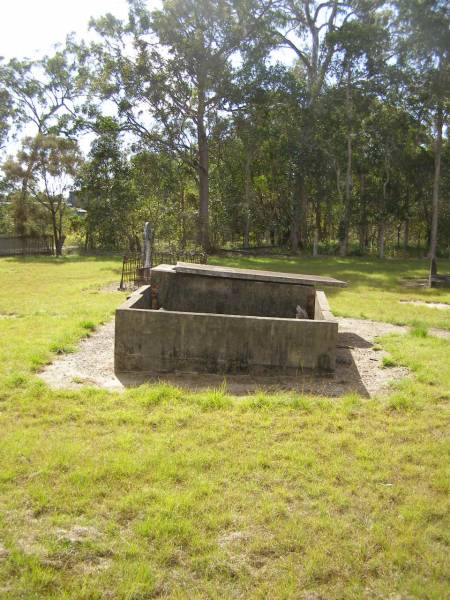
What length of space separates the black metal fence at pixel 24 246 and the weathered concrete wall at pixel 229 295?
76.0 feet

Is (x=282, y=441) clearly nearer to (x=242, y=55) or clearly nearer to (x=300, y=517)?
(x=300, y=517)

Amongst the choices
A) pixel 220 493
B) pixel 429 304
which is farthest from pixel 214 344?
pixel 429 304

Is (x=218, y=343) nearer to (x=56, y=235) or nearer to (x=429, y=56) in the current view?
(x=429, y=56)

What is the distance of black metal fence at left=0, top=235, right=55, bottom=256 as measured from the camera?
29.0m

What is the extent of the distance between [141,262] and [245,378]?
8986mm

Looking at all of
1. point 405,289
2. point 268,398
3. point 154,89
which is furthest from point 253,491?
point 154,89

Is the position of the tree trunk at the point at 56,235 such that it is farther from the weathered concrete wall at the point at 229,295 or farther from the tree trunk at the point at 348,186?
the weathered concrete wall at the point at 229,295

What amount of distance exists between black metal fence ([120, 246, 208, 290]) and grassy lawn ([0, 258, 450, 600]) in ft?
23.7

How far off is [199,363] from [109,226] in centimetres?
2423

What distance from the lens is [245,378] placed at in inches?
231

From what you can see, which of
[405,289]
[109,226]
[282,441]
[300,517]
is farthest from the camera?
[109,226]

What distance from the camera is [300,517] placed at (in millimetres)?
3152

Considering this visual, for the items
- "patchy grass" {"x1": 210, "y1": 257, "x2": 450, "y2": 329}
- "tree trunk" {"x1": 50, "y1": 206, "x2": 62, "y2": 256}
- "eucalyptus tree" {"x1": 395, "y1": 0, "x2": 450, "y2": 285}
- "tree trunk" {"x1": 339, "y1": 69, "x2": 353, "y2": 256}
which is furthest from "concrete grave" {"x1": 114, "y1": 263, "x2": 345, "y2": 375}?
"tree trunk" {"x1": 50, "y1": 206, "x2": 62, "y2": 256}

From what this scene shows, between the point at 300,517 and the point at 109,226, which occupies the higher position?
the point at 109,226
